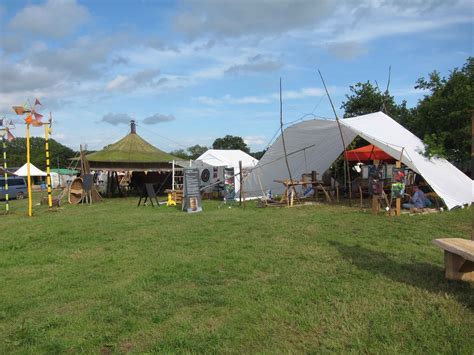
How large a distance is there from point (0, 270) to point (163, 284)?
2.56 metres

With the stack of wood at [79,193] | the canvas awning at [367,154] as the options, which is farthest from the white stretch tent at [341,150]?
the stack of wood at [79,193]

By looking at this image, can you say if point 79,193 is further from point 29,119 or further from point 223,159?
point 223,159

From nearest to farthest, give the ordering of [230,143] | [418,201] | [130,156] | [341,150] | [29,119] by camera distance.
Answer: [418,201] < [29,119] < [341,150] < [130,156] < [230,143]

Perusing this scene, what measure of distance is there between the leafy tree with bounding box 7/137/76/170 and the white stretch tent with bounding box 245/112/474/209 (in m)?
51.9

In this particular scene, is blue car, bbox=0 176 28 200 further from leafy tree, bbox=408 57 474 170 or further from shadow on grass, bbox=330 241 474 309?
shadow on grass, bbox=330 241 474 309

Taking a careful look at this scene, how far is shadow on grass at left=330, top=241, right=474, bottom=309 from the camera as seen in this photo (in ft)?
13.3

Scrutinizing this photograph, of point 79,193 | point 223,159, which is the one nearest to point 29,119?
point 79,193

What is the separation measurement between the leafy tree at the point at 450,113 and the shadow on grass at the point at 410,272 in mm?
7722

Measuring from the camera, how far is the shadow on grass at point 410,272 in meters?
4.05

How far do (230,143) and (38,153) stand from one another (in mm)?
29787

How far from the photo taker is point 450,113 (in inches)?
514

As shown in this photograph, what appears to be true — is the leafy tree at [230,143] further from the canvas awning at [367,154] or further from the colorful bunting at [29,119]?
the colorful bunting at [29,119]

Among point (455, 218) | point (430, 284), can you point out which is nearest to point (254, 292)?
point (430, 284)

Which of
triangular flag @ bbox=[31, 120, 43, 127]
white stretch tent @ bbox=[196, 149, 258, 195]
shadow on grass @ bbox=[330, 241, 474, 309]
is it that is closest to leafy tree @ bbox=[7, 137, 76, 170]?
white stretch tent @ bbox=[196, 149, 258, 195]
